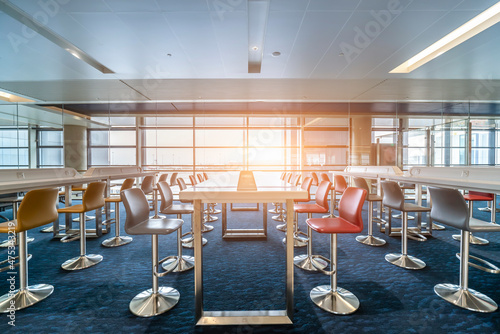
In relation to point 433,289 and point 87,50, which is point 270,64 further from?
point 433,289

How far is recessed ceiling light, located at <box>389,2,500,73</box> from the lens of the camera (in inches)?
106

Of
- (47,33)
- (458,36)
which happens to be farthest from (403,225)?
(47,33)

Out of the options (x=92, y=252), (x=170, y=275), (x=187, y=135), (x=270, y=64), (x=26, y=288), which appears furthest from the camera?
(x=187, y=135)

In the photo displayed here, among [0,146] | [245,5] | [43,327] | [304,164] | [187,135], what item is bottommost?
[43,327]

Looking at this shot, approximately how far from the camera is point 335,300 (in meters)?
1.80

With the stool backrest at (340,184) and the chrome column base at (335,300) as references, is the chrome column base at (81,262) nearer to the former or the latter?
the chrome column base at (335,300)

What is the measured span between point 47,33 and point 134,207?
3302 mm

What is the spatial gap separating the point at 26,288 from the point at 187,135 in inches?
236

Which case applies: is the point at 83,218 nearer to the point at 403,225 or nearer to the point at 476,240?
the point at 403,225

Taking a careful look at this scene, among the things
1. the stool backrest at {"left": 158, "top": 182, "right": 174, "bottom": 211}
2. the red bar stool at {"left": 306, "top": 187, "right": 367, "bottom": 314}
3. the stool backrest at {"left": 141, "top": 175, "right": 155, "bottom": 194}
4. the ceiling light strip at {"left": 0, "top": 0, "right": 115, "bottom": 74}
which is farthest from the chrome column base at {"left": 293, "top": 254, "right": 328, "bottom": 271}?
the ceiling light strip at {"left": 0, "top": 0, "right": 115, "bottom": 74}

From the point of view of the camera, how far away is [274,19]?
A: 260cm

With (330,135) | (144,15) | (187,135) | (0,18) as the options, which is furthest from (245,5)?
(330,135)

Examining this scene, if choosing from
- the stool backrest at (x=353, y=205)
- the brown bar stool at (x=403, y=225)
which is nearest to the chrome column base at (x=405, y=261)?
the brown bar stool at (x=403, y=225)

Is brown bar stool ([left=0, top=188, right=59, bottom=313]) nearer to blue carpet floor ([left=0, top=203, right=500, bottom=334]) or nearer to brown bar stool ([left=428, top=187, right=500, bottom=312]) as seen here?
blue carpet floor ([left=0, top=203, right=500, bottom=334])
